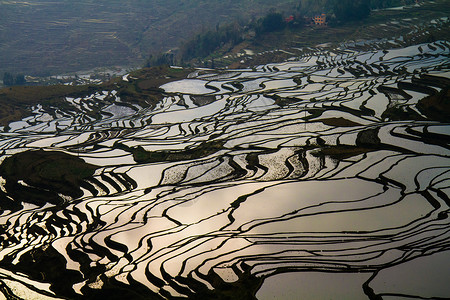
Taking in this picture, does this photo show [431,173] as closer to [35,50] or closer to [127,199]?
[127,199]

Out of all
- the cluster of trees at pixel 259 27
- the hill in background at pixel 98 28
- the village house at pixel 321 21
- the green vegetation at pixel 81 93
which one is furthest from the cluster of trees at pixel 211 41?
the green vegetation at pixel 81 93

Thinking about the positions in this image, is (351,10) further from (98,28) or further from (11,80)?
(98,28)

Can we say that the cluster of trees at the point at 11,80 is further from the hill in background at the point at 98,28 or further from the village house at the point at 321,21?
the village house at the point at 321,21

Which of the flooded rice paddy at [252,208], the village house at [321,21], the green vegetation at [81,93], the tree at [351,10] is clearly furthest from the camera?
the village house at [321,21]

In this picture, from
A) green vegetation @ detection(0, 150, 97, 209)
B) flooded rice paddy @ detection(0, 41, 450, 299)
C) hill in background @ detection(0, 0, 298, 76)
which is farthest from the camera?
hill in background @ detection(0, 0, 298, 76)

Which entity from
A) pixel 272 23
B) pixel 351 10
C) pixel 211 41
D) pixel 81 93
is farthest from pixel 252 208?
pixel 211 41

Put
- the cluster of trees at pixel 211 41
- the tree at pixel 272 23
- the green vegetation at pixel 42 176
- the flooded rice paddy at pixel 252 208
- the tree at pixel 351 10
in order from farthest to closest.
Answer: the cluster of trees at pixel 211 41 → the tree at pixel 272 23 → the tree at pixel 351 10 → the green vegetation at pixel 42 176 → the flooded rice paddy at pixel 252 208

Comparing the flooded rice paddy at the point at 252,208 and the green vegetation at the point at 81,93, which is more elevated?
the flooded rice paddy at the point at 252,208

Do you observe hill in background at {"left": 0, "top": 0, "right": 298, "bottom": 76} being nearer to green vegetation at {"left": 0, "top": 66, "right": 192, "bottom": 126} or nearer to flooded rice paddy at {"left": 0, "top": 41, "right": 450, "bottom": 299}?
green vegetation at {"left": 0, "top": 66, "right": 192, "bottom": 126}

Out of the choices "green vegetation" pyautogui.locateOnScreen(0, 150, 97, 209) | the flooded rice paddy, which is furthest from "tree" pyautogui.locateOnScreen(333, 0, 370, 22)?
"green vegetation" pyautogui.locateOnScreen(0, 150, 97, 209)
